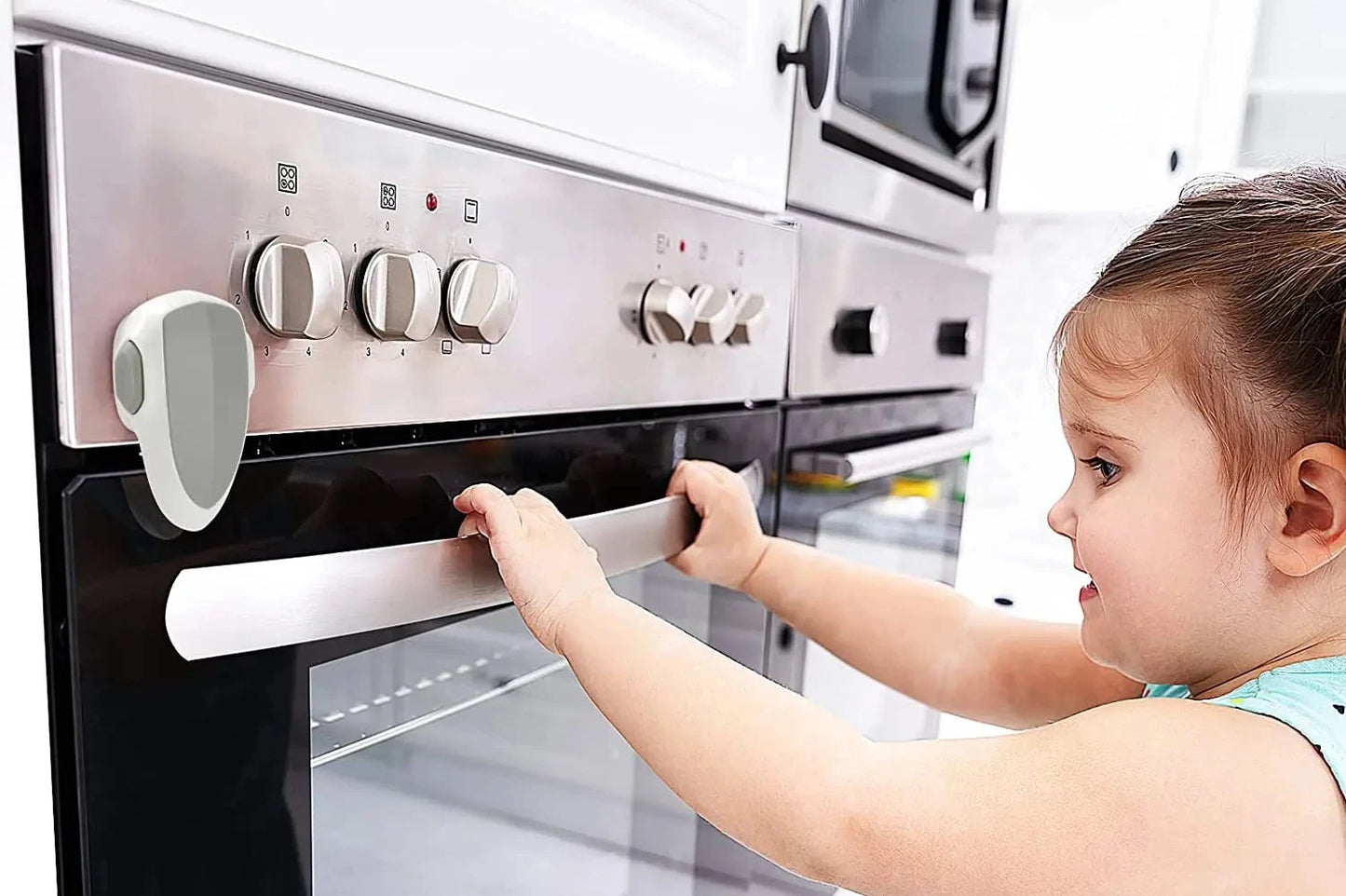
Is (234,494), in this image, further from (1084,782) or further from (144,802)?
(1084,782)

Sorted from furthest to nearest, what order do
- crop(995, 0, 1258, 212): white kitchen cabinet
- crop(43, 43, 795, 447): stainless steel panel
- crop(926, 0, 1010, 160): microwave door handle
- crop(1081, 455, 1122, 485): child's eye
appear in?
crop(995, 0, 1258, 212): white kitchen cabinet → crop(926, 0, 1010, 160): microwave door handle → crop(1081, 455, 1122, 485): child's eye → crop(43, 43, 795, 447): stainless steel panel

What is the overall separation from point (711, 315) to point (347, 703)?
284mm

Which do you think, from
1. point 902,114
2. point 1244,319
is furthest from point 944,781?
point 902,114

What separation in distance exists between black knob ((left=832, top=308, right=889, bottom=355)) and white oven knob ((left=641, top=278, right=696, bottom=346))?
272 millimetres

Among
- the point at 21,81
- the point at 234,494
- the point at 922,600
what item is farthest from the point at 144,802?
the point at 922,600

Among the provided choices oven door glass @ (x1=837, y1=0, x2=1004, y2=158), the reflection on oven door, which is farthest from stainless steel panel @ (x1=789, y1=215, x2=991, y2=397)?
the reflection on oven door

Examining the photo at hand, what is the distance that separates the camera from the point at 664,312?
58 cm

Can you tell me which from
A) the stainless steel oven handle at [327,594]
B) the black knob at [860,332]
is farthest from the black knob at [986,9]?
the stainless steel oven handle at [327,594]

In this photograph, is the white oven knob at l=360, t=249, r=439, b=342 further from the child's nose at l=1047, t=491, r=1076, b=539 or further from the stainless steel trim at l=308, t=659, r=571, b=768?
the child's nose at l=1047, t=491, r=1076, b=539

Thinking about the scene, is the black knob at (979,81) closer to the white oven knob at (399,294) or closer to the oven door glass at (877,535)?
the oven door glass at (877,535)

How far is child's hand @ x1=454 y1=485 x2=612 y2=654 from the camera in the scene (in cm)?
50

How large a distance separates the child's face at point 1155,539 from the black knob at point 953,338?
1.65ft

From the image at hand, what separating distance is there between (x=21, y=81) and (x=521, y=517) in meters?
0.26

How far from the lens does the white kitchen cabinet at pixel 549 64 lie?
37 cm
